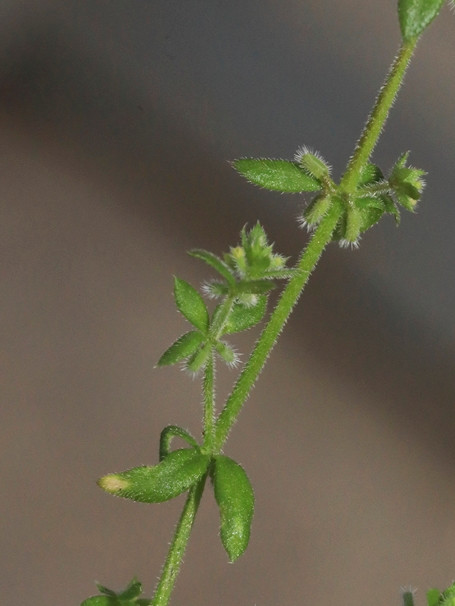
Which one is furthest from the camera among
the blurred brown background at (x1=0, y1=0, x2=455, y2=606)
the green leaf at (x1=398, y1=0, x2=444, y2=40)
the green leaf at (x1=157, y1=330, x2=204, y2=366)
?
the blurred brown background at (x1=0, y1=0, x2=455, y2=606)

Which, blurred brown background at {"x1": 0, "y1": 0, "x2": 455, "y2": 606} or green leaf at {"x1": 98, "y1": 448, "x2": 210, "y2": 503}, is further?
blurred brown background at {"x1": 0, "y1": 0, "x2": 455, "y2": 606}

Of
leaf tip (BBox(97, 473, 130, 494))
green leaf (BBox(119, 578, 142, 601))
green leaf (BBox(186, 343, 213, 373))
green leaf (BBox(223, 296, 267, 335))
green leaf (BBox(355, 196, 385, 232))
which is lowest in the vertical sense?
green leaf (BBox(119, 578, 142, 601))

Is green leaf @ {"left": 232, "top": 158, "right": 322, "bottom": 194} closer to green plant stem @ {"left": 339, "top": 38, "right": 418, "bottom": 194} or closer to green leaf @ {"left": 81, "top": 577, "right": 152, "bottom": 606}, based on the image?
green plant stem @ {"left": 339, "top": 38, "right": 418, "bottom": 194}

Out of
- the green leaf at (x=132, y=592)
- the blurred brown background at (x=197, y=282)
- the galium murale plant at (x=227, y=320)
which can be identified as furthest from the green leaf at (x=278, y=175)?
the blurred brown background at (x=197, y=282)

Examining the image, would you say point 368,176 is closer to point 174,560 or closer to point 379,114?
point 379,114

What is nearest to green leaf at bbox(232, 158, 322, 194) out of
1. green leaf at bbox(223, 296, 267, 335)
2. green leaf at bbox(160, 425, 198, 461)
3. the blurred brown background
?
green leaf at bbox(223, 296, 267, 335)

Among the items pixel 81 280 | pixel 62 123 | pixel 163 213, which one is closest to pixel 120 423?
pixel 81 280

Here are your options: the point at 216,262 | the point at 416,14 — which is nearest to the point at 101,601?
the point at 216,262

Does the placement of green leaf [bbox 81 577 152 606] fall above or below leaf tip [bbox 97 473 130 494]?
below
